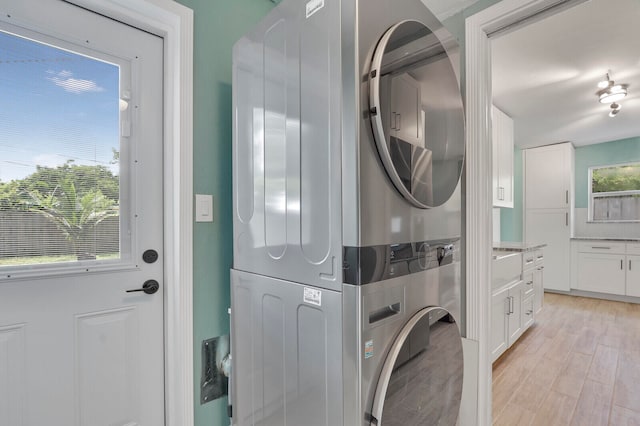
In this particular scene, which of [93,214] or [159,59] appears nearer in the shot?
[93,214]

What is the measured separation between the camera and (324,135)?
848mm

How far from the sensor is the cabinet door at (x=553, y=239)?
4.77m

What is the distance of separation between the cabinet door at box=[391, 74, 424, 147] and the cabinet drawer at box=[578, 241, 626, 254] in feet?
17.6

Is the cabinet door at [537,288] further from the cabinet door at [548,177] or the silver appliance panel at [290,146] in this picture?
the silver appliance panel at [290,146]

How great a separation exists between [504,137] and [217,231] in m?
3.46

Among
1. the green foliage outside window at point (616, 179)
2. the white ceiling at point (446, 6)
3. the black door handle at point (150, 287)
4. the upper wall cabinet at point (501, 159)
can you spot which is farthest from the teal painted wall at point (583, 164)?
the black door handle at point (150, 287)

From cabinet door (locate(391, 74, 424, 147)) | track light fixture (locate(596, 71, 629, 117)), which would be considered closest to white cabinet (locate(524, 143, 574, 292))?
track light fixture (locate(596, 71, 629, 117))

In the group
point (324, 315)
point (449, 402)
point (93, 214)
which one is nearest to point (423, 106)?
point (324, 315)

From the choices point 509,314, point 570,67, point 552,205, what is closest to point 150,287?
point 509,314

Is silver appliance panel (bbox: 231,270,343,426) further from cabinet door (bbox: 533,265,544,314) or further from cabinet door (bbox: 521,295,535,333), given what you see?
cabinet door (bbox: 533,265,544,314)

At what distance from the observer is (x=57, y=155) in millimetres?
1173

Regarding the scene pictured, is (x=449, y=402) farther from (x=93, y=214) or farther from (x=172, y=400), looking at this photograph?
(x=93, y=214)

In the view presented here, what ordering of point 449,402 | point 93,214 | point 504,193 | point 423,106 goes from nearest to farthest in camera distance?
point 423,106 → point 449,402 → point 93,214 → point 504,193

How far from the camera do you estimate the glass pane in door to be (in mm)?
1090
